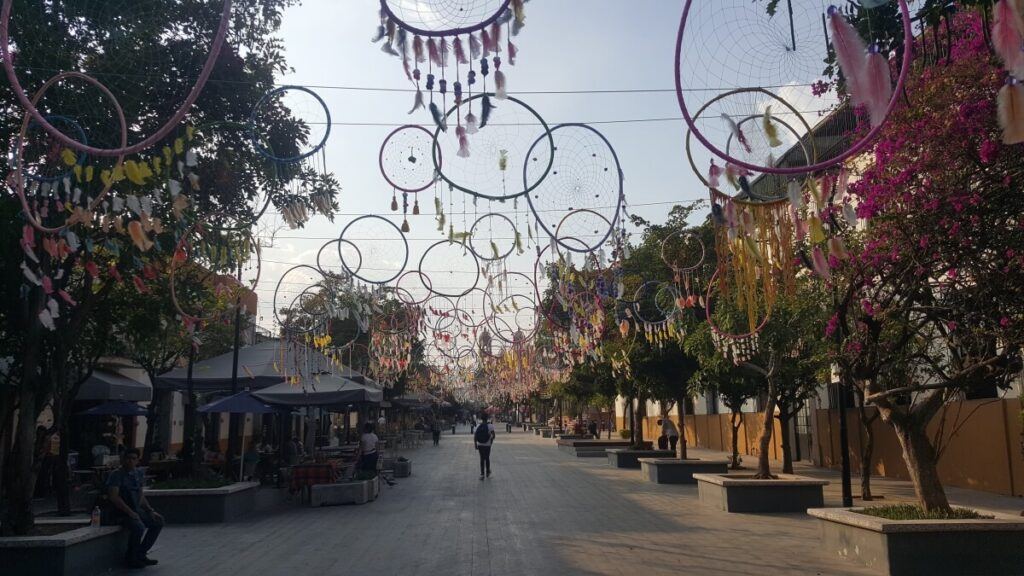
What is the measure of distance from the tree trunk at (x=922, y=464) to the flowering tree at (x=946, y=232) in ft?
0.04

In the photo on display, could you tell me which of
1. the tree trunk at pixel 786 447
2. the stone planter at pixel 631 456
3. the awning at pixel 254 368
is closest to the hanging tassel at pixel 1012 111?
the awning at pixel 254 368

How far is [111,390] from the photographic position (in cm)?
2038

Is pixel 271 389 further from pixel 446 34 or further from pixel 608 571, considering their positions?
pixel 446 34

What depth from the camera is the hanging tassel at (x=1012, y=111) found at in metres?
4.47

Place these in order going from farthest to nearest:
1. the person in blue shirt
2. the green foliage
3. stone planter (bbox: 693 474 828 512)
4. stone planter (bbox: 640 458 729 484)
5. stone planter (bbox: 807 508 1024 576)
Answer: stone planter (bbox: 640 458 729 484) → stone planter (bbox: 693 474 828 512) → the person in blue shirt → the green foliage → stone planter (bbox: 807 508 1024 576)

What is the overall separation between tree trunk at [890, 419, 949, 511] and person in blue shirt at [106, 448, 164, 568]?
9.53 m

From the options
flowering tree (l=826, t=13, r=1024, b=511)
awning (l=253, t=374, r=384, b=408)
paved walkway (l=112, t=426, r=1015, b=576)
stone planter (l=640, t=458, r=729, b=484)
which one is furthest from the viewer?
stone planter (l=640, t=458, r=729, b=484)

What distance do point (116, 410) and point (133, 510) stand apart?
14.4 meters

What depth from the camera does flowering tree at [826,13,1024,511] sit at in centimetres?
856

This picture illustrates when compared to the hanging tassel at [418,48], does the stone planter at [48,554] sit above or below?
below

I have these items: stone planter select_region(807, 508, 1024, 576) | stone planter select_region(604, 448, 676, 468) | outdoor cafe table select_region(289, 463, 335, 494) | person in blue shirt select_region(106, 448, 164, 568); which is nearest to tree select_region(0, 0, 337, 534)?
person in blue shirt select_region(106, 448, 164, 568)

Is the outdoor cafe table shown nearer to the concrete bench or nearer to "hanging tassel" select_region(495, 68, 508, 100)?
the concrete bench

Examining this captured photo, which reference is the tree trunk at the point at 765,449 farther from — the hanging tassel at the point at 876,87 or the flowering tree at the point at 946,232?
the hanging tassel at the point at 876,87

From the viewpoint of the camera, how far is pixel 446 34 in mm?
5895
